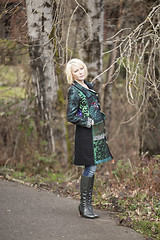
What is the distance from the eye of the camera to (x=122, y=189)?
5363mm

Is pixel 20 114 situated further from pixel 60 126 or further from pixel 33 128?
pixel 60 126

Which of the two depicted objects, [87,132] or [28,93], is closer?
[87,132]

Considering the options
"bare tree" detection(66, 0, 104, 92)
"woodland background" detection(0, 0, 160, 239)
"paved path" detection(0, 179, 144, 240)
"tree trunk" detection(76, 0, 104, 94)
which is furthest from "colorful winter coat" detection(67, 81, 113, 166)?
"tree trunk" detection(76, 0, 104, 94)

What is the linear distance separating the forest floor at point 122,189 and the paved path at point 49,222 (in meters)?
0.26

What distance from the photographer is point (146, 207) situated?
4.70 meters

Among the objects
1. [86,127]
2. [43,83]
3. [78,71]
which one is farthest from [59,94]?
[86,127]

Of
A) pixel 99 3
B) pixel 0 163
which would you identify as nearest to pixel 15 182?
pixel 0 163

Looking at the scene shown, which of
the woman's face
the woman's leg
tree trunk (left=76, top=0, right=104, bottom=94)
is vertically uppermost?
tree trunk (left=76, top=0, right=104, bottom=94)

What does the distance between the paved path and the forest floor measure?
0.26m

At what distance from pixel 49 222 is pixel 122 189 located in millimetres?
1694

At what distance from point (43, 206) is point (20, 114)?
2885mm

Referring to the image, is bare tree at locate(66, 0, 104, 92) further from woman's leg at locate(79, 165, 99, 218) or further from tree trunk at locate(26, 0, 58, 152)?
woman's leg at locate(79, 165, 99, 218)

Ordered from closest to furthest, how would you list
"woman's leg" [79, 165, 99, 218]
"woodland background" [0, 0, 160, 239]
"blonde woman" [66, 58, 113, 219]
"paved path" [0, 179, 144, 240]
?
"paved path" [0, 179, 144, 240], "blonde woman" [66, 58, 113, 219], "woman's leg" [79, 165, 99, 218], "woodland background" [0, 0, 160, 239]

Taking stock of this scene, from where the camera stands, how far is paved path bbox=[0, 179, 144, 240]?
12.3 feet
